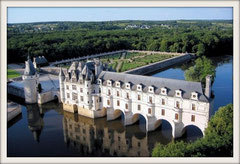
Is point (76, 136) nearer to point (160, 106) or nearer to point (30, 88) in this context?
point (160, 106)

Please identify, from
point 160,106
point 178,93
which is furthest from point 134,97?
point 178,93

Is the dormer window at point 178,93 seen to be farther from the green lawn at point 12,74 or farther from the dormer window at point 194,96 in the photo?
the green lawn at point 12,74

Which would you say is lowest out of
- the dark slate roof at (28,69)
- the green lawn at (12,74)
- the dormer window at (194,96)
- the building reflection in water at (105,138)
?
the building reflection in water at (105,138)

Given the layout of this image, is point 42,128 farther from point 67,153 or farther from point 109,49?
point 109,49

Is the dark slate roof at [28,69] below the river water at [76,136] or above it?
above

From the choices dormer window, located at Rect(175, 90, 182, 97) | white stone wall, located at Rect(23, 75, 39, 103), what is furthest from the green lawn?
dormer window, located at Rect(175, 90, 182, 97)

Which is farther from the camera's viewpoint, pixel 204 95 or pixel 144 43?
pixel 144 43

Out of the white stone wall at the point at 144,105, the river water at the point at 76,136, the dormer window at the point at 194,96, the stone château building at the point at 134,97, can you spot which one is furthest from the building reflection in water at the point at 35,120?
the dormer window at the point at 194,96

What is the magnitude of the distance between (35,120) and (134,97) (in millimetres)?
16516

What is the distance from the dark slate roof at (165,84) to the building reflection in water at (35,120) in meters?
11.5

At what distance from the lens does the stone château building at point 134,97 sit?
30.3 meters

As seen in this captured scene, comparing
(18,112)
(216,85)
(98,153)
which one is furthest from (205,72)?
(18,112)

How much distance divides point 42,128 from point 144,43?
76779mm

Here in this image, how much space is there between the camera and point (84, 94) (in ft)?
126
